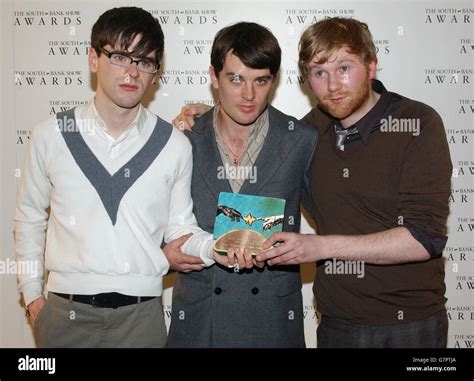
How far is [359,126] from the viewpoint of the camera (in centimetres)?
219

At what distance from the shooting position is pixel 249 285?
7.32 ft

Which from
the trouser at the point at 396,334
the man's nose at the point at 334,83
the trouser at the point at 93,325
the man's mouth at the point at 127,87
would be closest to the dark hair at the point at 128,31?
the man's mouth at the point at 127,87

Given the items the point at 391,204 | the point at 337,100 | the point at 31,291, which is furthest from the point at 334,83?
the point at 31,291

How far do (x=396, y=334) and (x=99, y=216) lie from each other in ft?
3.93

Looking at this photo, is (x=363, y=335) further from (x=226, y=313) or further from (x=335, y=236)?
(x=226, y=313)

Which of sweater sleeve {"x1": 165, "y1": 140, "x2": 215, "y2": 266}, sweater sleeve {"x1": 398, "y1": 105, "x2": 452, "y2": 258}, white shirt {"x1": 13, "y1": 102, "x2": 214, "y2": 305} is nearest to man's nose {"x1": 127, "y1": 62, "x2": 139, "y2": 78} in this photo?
white shirt {"x1": 13, "y1": 102, "x2": 214, "y2": 305}

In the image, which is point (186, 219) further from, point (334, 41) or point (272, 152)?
point (334, 41)

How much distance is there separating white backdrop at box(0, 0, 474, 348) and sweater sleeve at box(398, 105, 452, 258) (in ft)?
3.71

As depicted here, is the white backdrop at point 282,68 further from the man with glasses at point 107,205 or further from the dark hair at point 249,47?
the man with glasses at point 107,205

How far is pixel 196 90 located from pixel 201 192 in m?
1.07

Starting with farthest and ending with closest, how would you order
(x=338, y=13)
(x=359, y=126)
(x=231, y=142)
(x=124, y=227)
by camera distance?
(x=338, y=13) < (x=231, y=142) < (x=359, y=126) < (x=124, y=227)

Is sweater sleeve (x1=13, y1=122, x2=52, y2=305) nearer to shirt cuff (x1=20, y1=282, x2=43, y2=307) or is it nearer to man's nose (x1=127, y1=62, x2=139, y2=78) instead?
shirt cuff (x1=20, y1=282, x2=43, y2=307)
